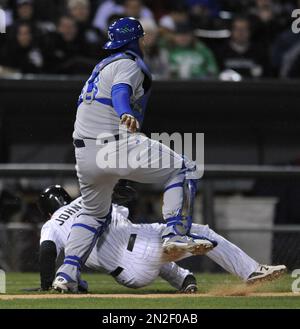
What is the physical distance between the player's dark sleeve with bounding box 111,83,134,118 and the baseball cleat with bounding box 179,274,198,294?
1.63m

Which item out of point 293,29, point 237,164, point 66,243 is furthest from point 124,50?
point 293,29

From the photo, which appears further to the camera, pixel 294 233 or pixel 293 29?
pixel 293 29

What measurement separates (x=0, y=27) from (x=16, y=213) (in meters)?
3.06

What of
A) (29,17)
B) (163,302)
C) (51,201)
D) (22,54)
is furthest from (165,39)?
(163,302)

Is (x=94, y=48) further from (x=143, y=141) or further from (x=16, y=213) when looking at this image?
(x=143, y=141)

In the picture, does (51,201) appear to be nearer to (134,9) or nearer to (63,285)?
(63,285)

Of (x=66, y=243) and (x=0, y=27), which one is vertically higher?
(x=0, y=27)

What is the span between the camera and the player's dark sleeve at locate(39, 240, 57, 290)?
8.25 m

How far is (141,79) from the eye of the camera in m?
7.94

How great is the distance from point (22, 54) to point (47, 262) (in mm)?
5479

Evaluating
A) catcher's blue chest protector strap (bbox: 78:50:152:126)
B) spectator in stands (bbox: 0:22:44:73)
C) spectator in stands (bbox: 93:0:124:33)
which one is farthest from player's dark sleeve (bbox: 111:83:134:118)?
spectator in stands (bbox: 93:0:124:33)

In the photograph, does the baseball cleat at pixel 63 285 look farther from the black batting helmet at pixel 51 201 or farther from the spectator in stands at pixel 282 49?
the spectator in stands at pixel 282 49

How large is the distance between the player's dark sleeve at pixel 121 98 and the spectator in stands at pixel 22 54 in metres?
5.67

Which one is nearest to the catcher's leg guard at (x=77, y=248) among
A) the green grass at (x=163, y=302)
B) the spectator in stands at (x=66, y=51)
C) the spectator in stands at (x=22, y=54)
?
the green grass at (x=163, y=302)
